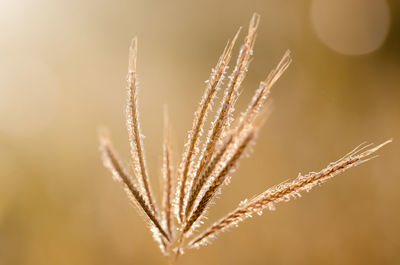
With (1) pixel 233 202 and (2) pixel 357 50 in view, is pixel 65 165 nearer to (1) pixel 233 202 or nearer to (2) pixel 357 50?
(1) pixel 233 202

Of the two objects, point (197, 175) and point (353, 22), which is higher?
point (353, 22)

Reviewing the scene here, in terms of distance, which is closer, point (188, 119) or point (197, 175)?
point (197, 175)

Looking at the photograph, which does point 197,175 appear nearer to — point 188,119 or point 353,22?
point 188,119

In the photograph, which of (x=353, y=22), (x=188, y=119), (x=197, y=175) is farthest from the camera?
(x=353, y=22)

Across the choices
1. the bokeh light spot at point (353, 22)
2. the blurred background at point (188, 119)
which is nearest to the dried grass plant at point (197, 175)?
the blurred background at point (188, 119)

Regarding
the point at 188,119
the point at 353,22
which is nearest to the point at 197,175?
the point at 188,119

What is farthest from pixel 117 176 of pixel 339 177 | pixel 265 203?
pixel 339 177

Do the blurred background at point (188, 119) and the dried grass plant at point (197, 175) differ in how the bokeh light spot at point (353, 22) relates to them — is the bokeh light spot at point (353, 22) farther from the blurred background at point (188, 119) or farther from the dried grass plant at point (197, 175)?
the dried grass plant at point (197, 175)

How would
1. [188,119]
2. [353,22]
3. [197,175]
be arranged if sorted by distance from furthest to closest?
[353,22] → [188,119] → [197,175]

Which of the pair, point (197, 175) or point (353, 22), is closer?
point (197, 175)
